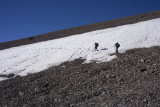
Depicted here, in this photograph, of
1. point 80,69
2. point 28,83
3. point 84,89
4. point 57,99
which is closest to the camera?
point 57,99

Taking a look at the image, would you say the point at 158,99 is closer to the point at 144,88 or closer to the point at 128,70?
the point at 144,88

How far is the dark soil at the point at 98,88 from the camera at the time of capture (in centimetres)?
486

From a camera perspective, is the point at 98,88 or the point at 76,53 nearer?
the point at 98,88

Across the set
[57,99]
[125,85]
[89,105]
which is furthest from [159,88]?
[57,99]

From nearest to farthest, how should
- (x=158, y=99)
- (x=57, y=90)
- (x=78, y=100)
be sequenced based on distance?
(x=158, y=99) < (x=78, y=100) < (x=57, y=90)

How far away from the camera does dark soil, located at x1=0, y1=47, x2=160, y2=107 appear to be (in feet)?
16.0

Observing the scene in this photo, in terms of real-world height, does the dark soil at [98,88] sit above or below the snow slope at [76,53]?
below

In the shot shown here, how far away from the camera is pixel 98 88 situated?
19.5 ft

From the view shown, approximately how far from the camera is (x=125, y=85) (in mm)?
5695

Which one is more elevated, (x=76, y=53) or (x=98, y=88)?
(x=76, y=53)

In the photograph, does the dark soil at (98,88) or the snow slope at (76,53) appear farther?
the snow slope at (76,53)

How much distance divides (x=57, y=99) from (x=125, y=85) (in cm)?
290

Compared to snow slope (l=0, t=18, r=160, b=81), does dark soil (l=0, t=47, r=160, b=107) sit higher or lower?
lower

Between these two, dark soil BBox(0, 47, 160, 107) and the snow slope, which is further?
the snow slope
